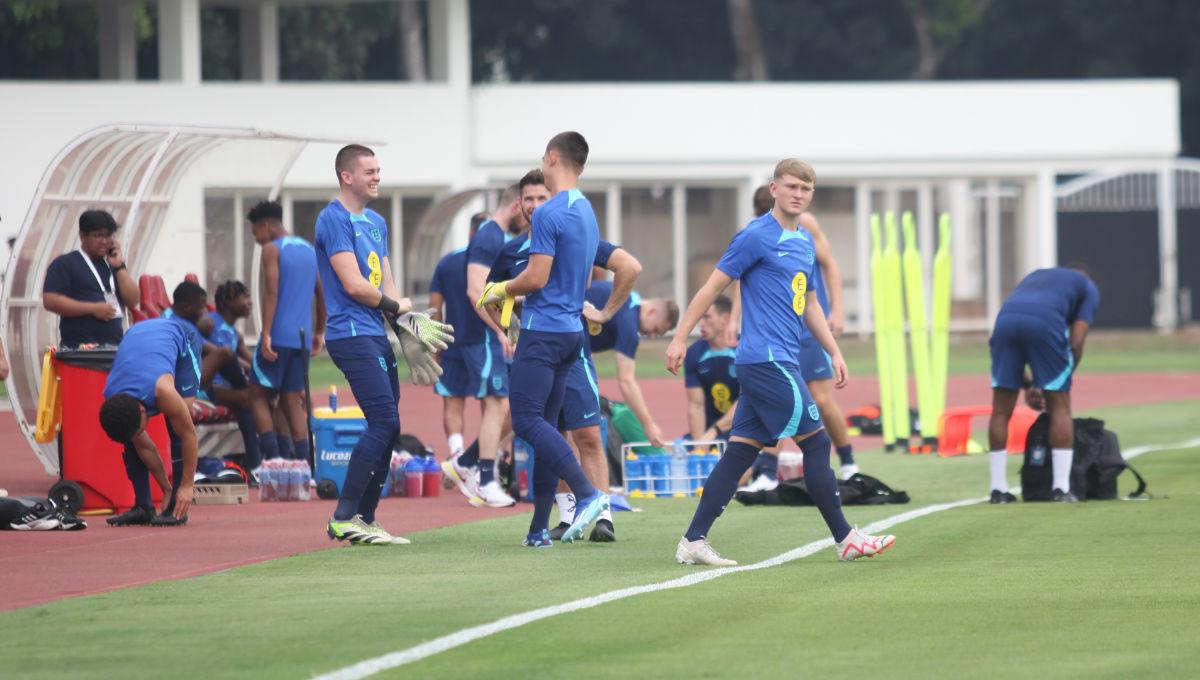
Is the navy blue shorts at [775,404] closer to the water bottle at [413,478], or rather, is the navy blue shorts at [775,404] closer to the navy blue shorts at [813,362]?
the navy blue shorts at [813,362]

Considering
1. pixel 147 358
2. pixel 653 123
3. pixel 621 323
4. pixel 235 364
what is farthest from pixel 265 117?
pixel 147 358

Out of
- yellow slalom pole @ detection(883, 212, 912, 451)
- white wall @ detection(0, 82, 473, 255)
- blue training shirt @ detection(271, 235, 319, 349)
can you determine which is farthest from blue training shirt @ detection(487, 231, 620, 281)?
white wall @ detection(0, 82, 473, 255)

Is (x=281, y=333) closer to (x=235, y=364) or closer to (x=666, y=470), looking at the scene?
(x=235, y=364)

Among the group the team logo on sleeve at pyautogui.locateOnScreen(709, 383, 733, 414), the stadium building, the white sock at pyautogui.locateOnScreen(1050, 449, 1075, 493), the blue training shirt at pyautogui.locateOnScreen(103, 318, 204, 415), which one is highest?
the stadium building

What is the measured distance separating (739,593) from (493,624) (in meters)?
1.51

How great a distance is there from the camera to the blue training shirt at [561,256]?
10.9m

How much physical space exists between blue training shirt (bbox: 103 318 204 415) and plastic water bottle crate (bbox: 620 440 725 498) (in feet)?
11.3

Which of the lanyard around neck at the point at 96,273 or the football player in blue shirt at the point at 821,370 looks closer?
the lanyard around neck at the point at 96,273

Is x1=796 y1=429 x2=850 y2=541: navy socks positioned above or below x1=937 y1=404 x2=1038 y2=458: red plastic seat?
above

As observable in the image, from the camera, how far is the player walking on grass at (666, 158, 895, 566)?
10.3 meters

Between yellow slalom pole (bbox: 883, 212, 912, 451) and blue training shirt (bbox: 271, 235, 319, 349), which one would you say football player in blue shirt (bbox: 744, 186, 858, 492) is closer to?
blue training shirt (bbox: 271, 235, 319, 349)

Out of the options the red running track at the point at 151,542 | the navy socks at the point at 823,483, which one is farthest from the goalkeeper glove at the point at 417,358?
the navy socks at the point at 823,483

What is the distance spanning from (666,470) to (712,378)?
0.82 meters

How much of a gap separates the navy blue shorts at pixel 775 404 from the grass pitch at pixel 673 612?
2.24 ft
